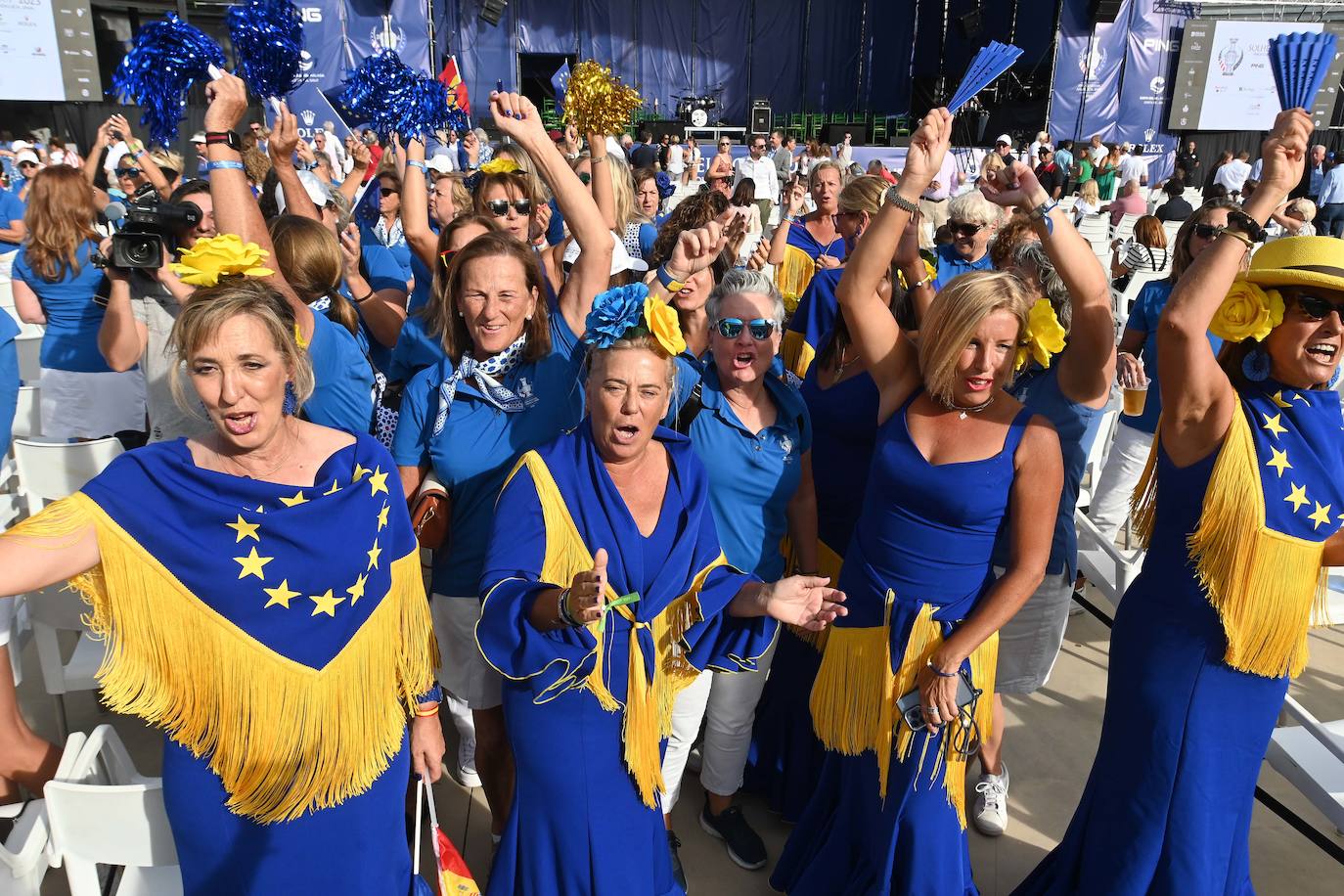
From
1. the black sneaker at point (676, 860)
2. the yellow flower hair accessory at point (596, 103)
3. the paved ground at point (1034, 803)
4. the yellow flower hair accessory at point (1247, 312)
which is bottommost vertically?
the paved ground at point (1034, 803)

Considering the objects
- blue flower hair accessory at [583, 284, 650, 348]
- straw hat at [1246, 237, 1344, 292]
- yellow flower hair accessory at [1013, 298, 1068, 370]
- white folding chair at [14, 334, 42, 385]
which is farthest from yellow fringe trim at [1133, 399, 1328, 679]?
white folding chair at [14, 334, 42, 385]

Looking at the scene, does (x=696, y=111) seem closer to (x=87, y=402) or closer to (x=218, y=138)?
(x=87, y=402)

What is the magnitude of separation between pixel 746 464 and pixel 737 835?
1.27 meters

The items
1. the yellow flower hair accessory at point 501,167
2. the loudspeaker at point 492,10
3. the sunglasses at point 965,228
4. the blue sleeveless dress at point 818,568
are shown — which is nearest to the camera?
the blue sleeveless dress at point 818,568

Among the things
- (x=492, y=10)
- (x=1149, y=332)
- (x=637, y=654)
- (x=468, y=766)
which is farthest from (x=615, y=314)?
(x=492, y=10)

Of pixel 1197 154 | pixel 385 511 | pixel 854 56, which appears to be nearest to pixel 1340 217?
pixel 1197 154

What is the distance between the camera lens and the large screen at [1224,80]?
68.9ft

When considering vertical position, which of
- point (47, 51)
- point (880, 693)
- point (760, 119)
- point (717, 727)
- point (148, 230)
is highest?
point (47, 51)

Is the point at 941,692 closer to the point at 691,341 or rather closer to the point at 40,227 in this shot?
the point at 691,341

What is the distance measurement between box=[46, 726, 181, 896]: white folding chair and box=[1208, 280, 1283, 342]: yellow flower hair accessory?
2481 mm

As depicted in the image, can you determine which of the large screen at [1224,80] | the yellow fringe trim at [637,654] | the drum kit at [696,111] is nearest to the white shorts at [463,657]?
the yellow fringe trim at [637,654]

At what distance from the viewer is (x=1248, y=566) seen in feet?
6.87

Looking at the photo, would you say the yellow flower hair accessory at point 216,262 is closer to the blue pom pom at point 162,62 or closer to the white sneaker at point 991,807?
the blue pom pom at point 162,62

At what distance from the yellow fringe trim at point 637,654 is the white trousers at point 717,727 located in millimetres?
264
